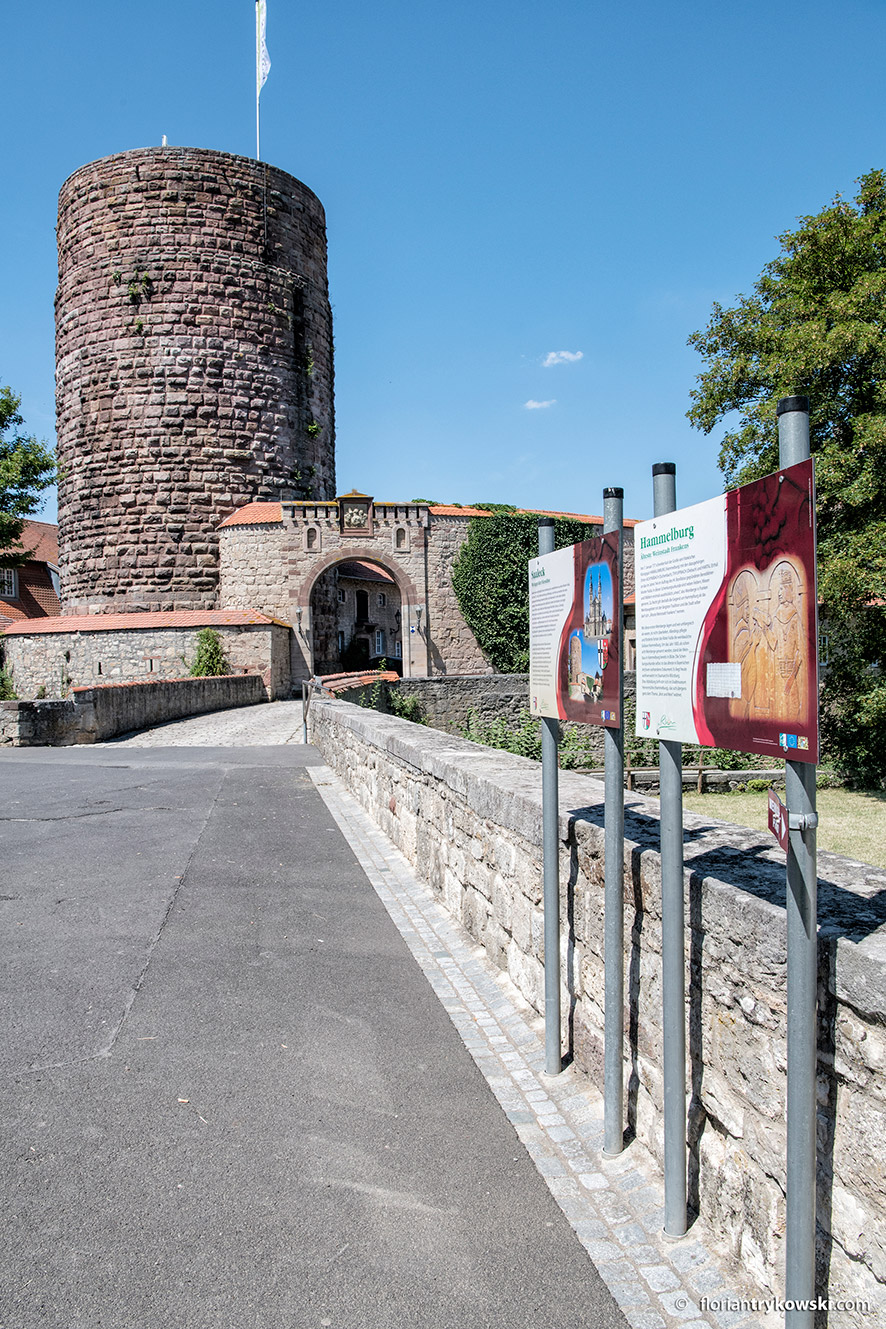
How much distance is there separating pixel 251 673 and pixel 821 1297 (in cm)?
2399

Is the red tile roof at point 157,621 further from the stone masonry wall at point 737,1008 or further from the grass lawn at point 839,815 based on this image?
the stone masonry wall at point 737,1008

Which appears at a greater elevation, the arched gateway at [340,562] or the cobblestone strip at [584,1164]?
the arched gateway at [340,562]

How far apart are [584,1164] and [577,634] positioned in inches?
64.5

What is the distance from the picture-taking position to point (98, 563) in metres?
29.3

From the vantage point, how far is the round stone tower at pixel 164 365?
2878 cm

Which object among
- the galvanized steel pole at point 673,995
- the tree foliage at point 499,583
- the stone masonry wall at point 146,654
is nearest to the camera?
the galvanized steel pole at point 673,995

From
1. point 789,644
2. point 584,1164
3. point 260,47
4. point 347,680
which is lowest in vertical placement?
point 584,1164

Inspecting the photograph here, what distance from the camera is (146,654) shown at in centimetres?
2516

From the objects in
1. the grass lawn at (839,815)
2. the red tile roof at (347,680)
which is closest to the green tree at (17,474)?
the red tile roof at (347,680)

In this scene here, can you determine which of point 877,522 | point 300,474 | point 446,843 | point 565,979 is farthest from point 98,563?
point 565,979

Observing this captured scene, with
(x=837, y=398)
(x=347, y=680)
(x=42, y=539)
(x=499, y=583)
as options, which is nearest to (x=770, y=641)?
(x=837, y=398)

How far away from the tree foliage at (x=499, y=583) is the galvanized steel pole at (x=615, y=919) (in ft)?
85.3

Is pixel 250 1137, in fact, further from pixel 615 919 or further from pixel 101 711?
pixel 101 711

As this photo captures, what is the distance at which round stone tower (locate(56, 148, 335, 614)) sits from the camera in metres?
28.8
